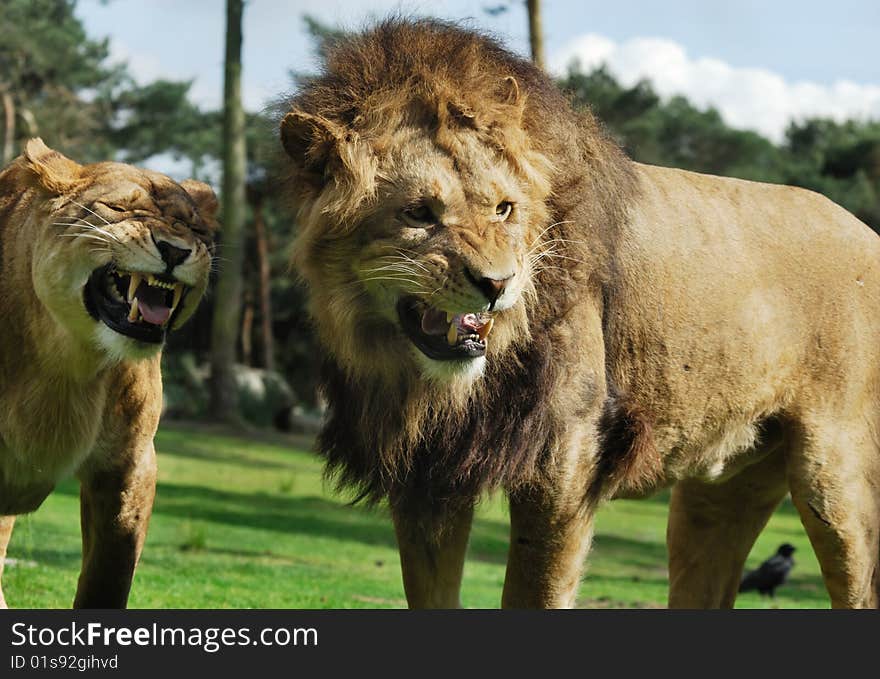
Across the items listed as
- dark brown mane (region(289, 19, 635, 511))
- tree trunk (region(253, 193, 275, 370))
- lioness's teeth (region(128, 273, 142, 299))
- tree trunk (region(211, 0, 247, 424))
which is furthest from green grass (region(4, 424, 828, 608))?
tree trunk (region(253, 193, 275, 370))

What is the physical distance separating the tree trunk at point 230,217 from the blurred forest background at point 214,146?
0.07 meters

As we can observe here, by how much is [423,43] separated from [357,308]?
94cm

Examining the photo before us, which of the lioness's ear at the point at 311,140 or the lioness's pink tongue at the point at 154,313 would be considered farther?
the lioness's pink tongue at the point at 154,313

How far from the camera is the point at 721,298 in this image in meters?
5.12

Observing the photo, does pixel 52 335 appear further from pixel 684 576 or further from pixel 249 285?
pixel 249 285

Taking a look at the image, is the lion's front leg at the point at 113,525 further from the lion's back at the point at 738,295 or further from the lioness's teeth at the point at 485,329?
the lion's back at the point at 738,295

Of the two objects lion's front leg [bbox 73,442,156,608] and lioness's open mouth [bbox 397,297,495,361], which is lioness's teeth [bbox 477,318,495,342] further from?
lion's front leg [bbox 73,442,156,608]

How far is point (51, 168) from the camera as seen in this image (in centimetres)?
456

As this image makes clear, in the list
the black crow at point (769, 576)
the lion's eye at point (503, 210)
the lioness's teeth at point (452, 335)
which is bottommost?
the black crow at point (769, 576)

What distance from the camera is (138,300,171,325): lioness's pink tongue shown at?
14.0ft

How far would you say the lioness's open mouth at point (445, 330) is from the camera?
155 inches

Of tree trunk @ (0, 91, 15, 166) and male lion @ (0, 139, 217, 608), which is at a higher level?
tree trunk @ (0, 91, 15, 166)

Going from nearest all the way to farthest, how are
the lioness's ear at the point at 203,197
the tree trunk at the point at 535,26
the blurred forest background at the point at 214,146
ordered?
the lioness's ear at the point at 203,197, the tree trunk at the point at 535,26, the blurred forest background at the point at 214,146

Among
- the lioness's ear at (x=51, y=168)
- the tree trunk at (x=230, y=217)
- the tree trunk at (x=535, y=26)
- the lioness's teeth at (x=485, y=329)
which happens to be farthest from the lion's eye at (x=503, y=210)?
the tree trunk at (x=230, y=217)
